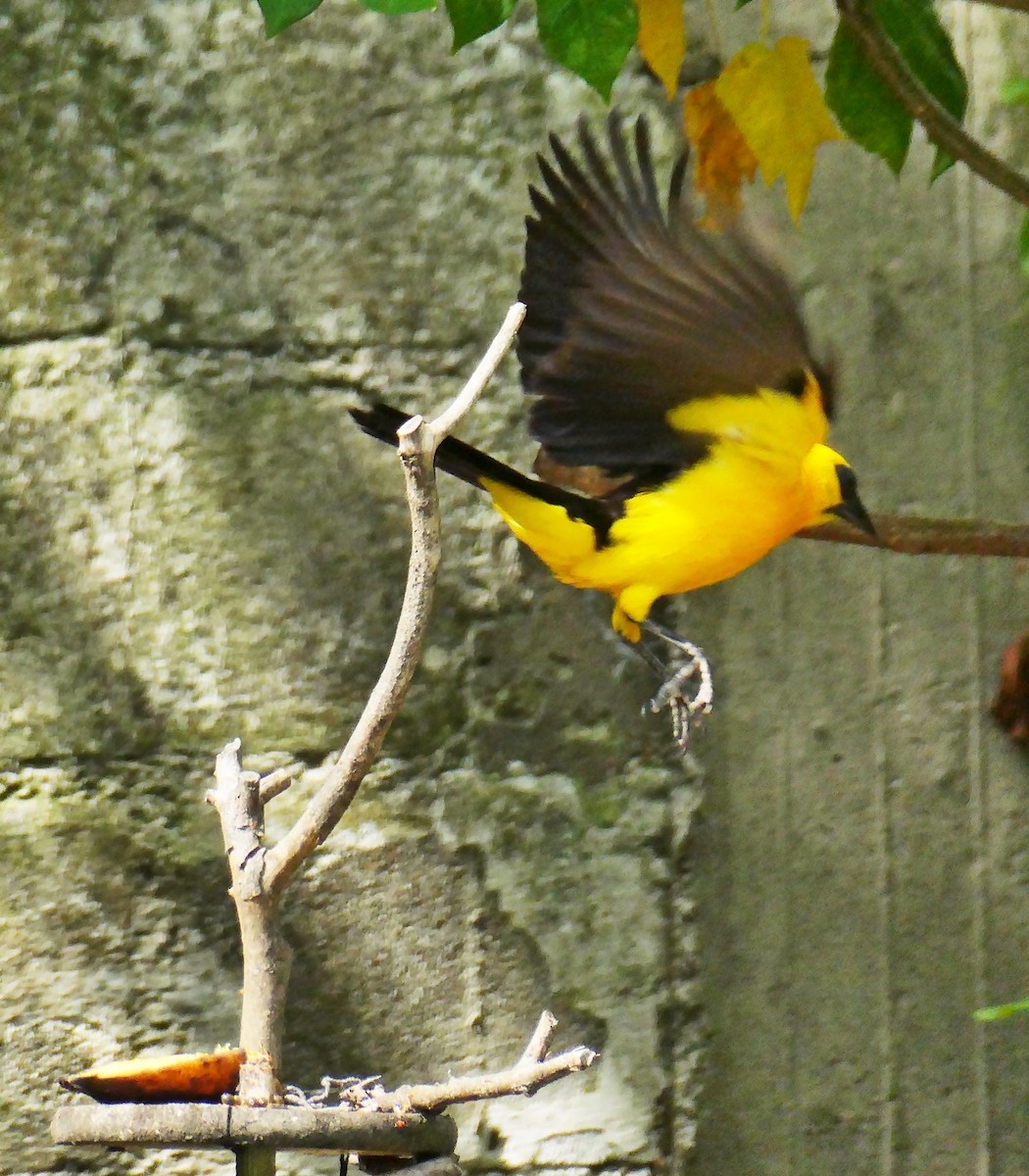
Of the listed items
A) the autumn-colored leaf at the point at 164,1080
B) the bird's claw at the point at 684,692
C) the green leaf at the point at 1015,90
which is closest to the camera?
the autumn-colored leaf at the point at 164,1080

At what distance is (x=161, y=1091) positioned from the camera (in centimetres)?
81

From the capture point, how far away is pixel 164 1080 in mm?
805

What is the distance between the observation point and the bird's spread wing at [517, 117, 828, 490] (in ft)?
4.08

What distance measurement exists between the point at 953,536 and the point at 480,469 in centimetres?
42

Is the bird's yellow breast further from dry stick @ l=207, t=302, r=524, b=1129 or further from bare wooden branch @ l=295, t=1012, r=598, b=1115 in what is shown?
bare wooden branch @ l=295, t=1012, r=598, b=1115

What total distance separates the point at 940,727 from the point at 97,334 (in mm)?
1030

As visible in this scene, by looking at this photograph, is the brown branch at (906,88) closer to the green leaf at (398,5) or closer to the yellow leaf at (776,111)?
the yellow leaf at (776,111)

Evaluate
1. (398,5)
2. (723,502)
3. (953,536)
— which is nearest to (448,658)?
(723,502)

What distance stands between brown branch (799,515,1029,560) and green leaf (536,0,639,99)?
482 millimetres

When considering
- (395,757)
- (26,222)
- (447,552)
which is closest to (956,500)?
(447,552)

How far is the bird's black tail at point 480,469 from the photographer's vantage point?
128 cm

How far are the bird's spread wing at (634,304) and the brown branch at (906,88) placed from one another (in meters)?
0.17

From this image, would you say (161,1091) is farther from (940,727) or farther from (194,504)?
(940,727)

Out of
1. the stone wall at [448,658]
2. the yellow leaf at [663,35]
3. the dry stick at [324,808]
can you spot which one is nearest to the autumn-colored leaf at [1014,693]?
the stone wall at [448,658]
